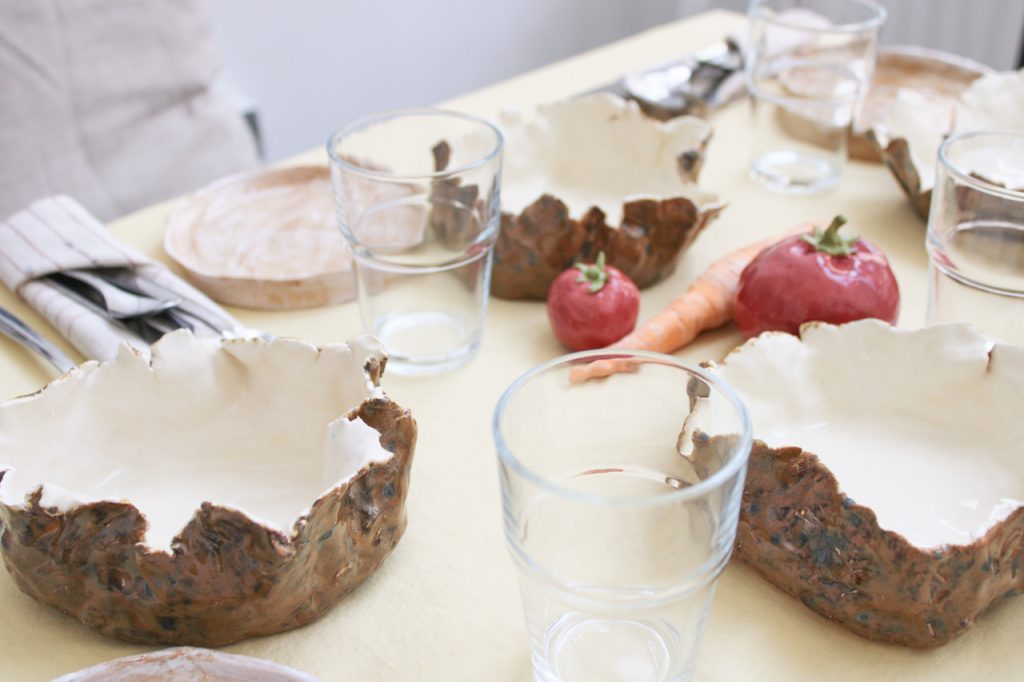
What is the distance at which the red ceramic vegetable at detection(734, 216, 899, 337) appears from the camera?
1.03 meters

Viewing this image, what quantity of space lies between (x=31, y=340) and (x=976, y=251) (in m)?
0.89

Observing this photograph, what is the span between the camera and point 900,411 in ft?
2.95

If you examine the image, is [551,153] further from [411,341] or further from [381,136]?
[411,341]

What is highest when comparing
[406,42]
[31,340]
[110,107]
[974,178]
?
[974,178]

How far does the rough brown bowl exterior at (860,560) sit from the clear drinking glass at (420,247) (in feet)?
1.33

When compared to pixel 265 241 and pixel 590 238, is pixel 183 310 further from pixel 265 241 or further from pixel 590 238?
pixel 590 238

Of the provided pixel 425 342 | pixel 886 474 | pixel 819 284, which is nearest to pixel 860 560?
pixel 886 474

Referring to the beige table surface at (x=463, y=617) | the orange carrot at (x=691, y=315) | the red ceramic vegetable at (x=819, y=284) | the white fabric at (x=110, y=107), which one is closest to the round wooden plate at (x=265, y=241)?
the beige table surface at (x=463, y=617)

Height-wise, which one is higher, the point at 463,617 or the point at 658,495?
the point at 658,495

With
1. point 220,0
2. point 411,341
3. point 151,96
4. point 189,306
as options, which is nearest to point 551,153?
point 411,341

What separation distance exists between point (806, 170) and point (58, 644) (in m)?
1.08

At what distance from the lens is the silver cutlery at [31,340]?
1062 millimetres

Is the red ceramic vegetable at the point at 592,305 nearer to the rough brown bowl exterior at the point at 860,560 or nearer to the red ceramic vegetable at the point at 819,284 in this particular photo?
the red ceramic vegetable at the point at 819,284

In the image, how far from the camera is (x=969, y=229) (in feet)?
3.16
